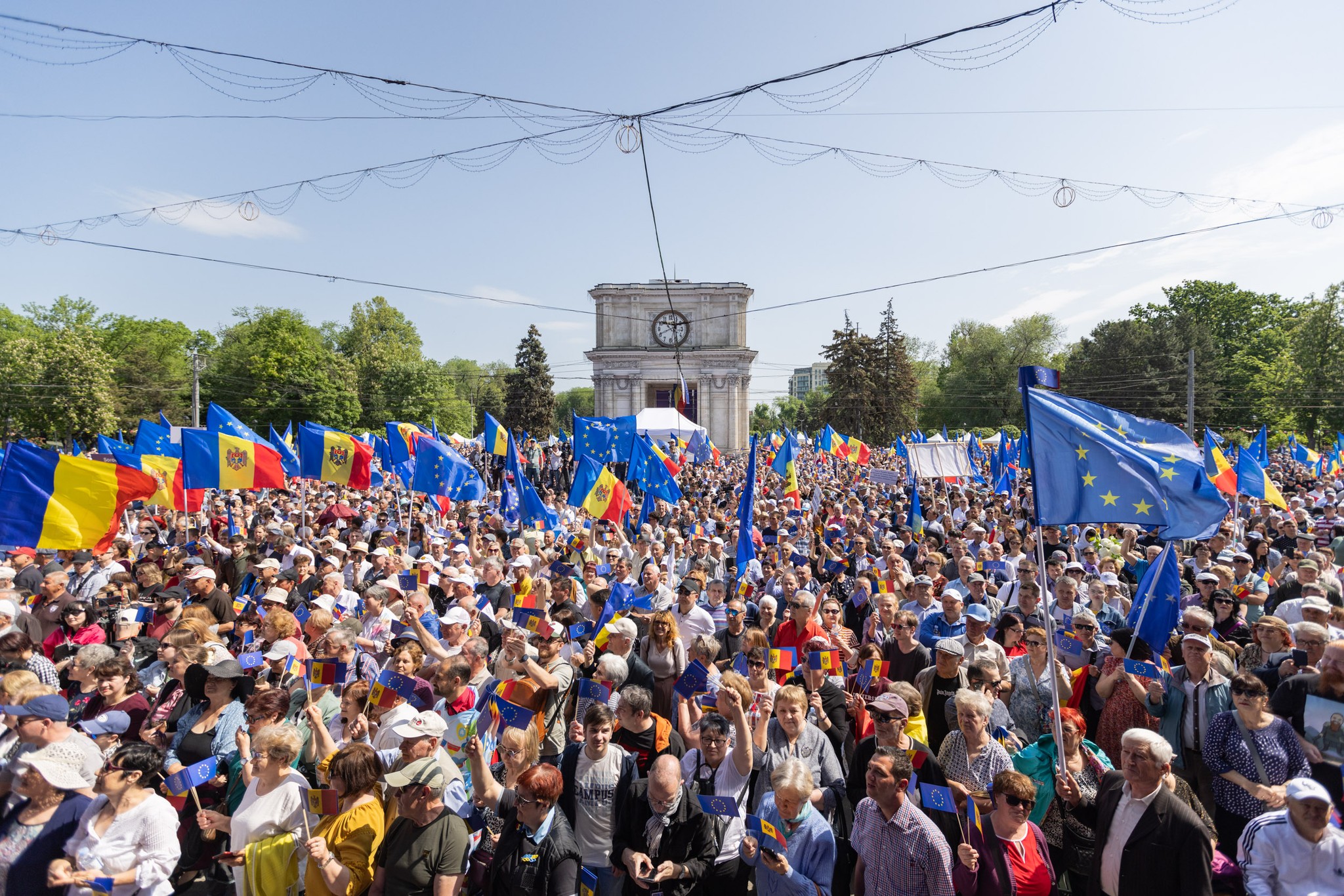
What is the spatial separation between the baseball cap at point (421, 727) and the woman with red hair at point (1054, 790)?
3.32m

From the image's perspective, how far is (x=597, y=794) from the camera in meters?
4.50

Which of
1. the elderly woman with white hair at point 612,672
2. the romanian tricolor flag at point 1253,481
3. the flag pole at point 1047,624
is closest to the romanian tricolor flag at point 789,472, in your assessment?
the romanian tricolor flag at point 1253,481

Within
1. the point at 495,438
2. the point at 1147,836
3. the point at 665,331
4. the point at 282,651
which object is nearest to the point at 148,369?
the point at 665,331

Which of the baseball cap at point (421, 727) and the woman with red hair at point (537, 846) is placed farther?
the baseball cap at point (421, 727)

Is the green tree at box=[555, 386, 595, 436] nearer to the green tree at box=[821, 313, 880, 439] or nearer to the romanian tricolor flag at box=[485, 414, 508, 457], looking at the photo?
the green tree at box=[821, 313, 880, 439]

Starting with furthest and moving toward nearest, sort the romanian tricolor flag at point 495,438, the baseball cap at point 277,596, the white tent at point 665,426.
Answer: the white tent at point 665,426, the romanian tricolor flag at point 495,438, the baseball cap at point 277,596

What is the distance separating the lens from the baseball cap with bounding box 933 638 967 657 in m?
5.84

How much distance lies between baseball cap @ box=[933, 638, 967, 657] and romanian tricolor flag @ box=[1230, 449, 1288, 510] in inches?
482

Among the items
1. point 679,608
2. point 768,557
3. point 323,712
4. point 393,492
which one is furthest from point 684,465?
point 323,712

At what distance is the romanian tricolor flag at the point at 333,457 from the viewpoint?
14.4 metres

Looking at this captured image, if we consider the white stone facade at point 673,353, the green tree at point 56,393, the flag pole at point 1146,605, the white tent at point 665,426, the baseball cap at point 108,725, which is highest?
the white stone facade at point 673,353

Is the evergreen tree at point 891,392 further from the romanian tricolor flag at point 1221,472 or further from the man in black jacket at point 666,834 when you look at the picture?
the man in black jacket at point 666,834

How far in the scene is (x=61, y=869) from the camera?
13.5 ft

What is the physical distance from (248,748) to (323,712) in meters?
0.71
